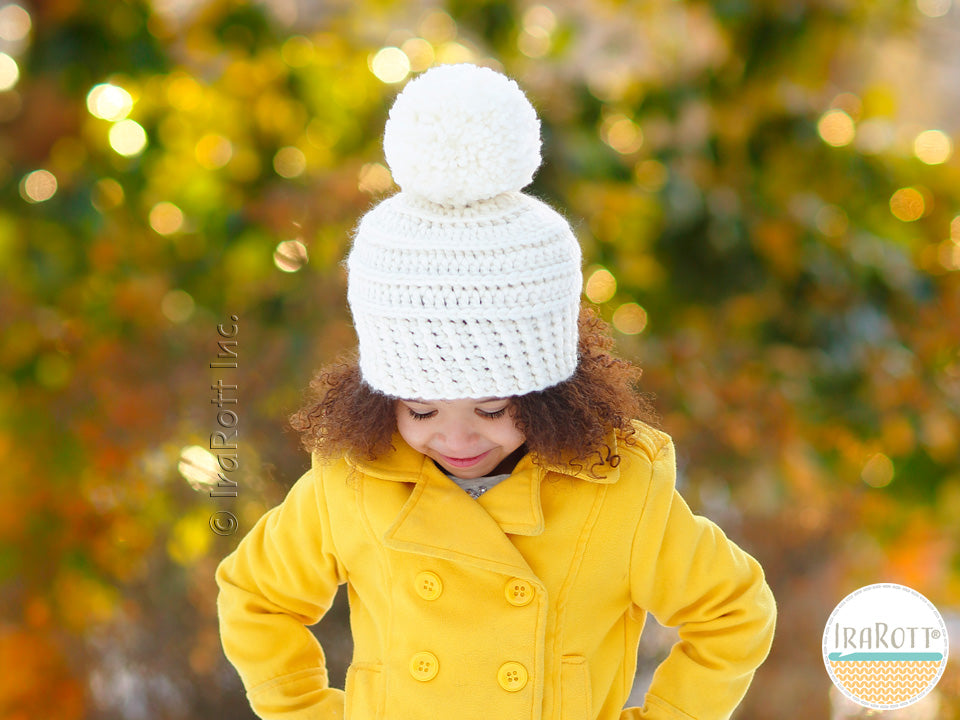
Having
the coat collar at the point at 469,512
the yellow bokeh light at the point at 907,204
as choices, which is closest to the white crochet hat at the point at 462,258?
the coat collar at the point at 469,512

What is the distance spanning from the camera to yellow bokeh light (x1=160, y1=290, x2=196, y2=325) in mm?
2266

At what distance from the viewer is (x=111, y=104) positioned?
7.40ft

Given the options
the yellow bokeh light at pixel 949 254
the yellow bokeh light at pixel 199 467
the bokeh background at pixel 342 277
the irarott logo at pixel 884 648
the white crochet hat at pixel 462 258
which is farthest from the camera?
the yellow bokeh light at pixel 949 254

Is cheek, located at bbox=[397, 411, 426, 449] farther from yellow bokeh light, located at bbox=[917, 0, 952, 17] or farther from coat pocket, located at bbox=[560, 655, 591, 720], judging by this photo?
yellow bokeh light, located at bbox=[917, 0, 952, 17]

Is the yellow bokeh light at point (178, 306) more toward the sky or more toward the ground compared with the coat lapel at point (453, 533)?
more toward the ground

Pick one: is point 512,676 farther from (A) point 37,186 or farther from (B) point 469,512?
(A) point 37,186

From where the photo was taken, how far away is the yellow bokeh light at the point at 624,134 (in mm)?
2404

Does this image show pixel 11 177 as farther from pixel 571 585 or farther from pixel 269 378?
pixel 571 585

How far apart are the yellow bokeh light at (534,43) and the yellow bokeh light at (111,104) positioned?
949 millimetres

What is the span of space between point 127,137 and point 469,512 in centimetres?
157

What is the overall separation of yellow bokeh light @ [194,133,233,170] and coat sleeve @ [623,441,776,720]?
1598 millimetres

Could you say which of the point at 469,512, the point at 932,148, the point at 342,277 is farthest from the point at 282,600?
the point at 932,148

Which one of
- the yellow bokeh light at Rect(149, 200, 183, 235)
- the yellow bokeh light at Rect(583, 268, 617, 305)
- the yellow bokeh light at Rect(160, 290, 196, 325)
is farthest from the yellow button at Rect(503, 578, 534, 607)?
the yellow bokeh light at Rect(149, 200, 183, 235)

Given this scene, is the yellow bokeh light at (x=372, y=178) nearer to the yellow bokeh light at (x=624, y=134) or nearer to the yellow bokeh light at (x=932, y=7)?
the yellow bokeh light at (x=624, y=134)
